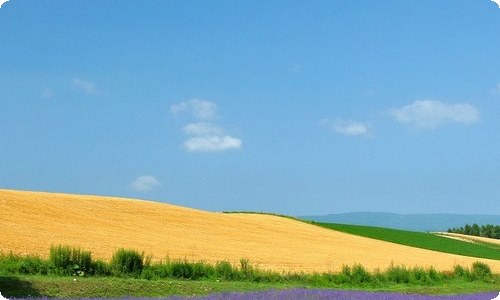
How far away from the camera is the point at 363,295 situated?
54.5ft

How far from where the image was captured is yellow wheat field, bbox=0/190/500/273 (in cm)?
3172

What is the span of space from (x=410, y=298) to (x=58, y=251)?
1036 centimetres

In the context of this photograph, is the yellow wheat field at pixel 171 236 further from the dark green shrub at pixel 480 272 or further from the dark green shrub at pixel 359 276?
the dark green shrub at pixel 359 276

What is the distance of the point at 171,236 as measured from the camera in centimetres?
3956

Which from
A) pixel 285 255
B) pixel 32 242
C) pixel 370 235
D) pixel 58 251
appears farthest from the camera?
pixel 370 235

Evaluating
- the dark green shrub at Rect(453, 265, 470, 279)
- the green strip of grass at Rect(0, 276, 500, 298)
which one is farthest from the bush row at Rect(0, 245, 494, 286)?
the dark green shrub at Rect(453, 265, 470, 279)

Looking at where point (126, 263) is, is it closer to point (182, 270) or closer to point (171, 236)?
point (182, 270)

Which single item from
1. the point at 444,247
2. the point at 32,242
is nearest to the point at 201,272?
the point at 32,242

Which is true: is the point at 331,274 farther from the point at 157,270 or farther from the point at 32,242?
the point at 32,242

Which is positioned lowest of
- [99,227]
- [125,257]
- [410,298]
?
[410,298]

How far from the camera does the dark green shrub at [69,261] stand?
2094 cm

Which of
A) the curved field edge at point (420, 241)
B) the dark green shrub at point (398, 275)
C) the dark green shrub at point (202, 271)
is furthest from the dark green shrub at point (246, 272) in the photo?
the curved field edge at point (420, 241)

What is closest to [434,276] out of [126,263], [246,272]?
[246,272]

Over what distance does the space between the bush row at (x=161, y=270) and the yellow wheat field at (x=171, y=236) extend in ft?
16.1
